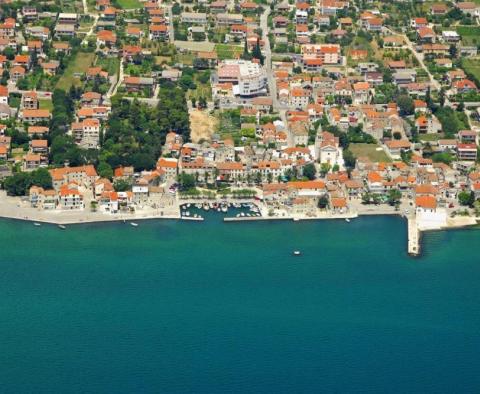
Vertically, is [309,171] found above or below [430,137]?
below

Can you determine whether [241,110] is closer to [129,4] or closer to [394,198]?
[394,198]

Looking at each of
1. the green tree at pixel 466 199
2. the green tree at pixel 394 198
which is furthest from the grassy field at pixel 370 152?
the green tree at pixel 466 199

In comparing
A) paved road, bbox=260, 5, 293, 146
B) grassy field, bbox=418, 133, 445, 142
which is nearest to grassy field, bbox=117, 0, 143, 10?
paved road, bbox=260, 5, 293, 146

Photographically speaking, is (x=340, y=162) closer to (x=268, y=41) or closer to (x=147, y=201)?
(x=147, y=201)

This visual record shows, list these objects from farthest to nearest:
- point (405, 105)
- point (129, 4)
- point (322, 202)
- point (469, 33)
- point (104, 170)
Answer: point (129, 4) < point (469, 33) < point (405, 105) < point (104, 170) < point (322, 202)

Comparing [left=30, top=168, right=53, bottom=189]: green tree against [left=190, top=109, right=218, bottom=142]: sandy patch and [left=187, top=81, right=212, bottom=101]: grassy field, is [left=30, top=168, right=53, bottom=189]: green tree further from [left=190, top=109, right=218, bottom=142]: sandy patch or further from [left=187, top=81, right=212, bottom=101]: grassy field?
[left=187, top=81, right=212, bottom=101]: grassy field

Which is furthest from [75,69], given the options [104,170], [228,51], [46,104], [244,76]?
[104,170]
